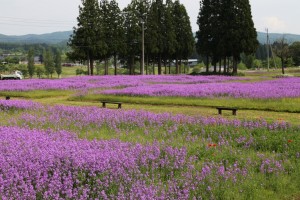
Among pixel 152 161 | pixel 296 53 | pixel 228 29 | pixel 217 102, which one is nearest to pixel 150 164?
pixel 152 161

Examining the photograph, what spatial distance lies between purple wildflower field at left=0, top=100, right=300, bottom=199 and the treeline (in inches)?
1993

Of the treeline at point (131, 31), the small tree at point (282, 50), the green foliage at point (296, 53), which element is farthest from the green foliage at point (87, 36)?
the green foliage at point (296, 53)

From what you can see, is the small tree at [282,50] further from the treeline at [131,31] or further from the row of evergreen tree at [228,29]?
the treeline at [131,31]

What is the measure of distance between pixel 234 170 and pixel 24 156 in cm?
434

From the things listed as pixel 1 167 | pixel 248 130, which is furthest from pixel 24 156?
pixel 248 130

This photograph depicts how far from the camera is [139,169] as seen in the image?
7.04m

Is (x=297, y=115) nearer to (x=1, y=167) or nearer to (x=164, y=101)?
(x=164, y=101)

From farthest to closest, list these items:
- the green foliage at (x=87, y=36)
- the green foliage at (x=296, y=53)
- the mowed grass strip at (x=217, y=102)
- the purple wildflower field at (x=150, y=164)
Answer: the green foliage at (x=296, y=53)
the green foliage at (x=87, y=36)
the mowed grass strip at (x=217, y=102)
the purple wildflower field at (x=150, y=164)

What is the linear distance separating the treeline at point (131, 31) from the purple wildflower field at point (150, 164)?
5062cm

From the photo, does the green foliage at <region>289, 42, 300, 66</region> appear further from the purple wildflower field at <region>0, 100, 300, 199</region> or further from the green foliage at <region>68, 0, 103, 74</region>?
the purple wildflower field at <region>0, 100, 300, 199</region>

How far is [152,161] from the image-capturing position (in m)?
7.36

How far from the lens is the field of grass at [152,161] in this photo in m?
5.94

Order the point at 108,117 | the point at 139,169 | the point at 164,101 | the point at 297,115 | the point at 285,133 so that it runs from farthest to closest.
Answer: the point at 164,101
the point at 297,115
the point at 108,117
the point at 285,133
the point at 139,169

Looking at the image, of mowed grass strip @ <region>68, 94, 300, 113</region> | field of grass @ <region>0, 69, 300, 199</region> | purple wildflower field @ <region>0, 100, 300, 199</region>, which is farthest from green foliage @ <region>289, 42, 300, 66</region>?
purple wildflower field @ <region>0, 100, 300, 199</region>
